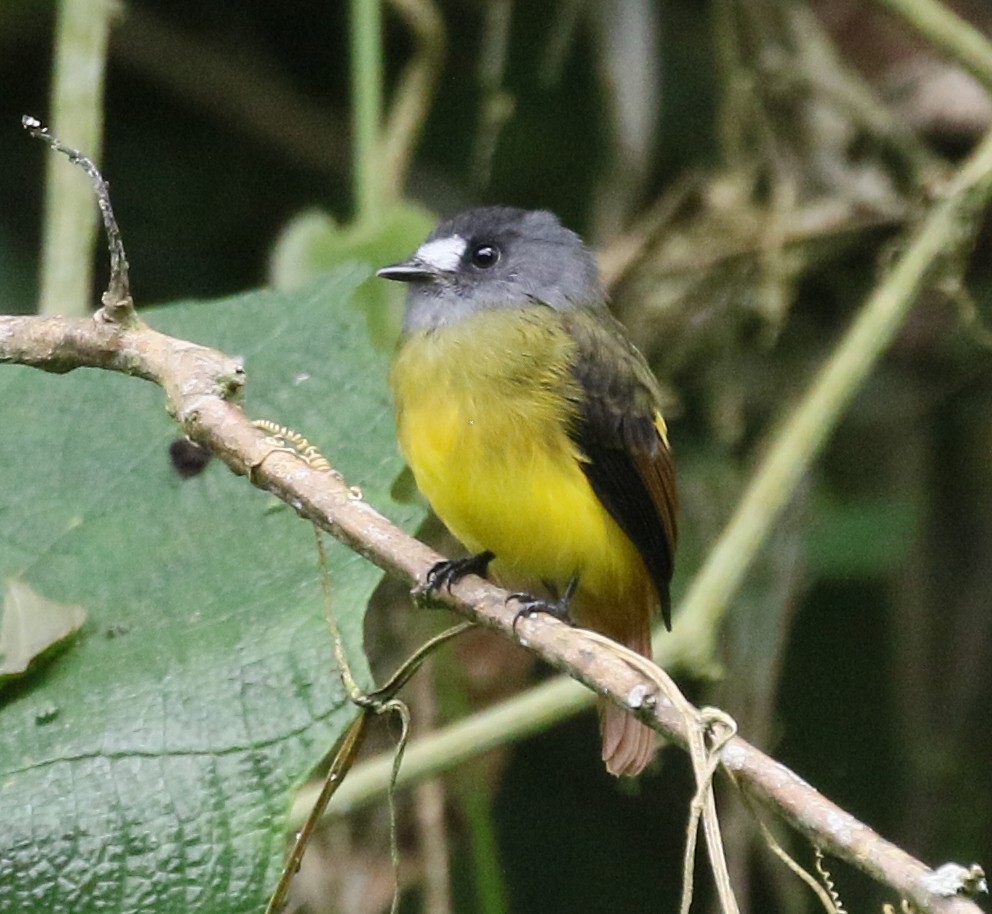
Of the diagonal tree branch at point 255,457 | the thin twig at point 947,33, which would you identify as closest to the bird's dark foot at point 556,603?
the diagonal tree branch at point 255,457

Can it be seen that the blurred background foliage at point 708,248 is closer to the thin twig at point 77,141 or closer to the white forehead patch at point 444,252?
the white forehead patch at point 444,252

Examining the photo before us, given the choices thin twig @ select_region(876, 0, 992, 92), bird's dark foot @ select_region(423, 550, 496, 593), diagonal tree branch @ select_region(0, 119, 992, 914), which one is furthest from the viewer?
thin twig @ select_region(876, 0, 992, 92)

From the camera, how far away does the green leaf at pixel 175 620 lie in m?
1.34

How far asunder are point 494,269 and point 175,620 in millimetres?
887

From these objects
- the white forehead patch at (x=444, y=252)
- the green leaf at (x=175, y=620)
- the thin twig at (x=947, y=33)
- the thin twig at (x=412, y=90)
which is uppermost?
the thin twig at (x=947, y=33)

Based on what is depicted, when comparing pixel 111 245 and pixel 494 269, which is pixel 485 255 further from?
pixel 111 245

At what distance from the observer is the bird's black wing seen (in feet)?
6.61

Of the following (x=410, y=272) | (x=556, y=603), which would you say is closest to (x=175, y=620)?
(x=556, y=603)

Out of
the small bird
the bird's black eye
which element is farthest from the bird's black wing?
the bird's black eye

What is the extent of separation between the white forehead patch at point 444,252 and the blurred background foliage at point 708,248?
49cm

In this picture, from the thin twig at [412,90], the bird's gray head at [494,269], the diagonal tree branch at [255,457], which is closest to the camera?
the diagonal tree branch at [255,457]

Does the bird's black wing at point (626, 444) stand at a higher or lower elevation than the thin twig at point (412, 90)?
lower

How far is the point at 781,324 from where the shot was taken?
2.82 meters

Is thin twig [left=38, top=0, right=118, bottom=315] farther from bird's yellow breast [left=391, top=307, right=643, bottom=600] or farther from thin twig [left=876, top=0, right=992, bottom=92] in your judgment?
thin twig [left=876, top=0, right=992, bottom=92]
